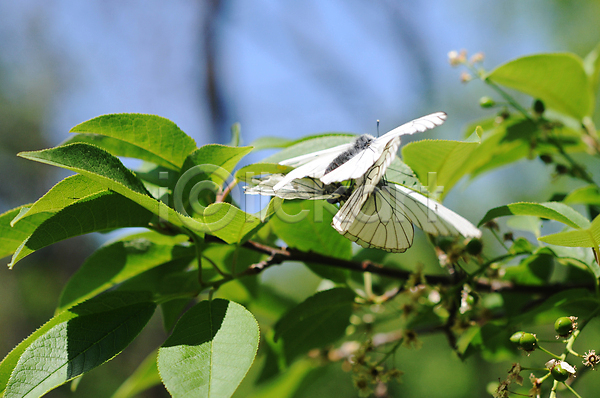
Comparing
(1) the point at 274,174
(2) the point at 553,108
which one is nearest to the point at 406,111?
(2) the point at 553,108

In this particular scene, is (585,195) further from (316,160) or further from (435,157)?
(316,160)

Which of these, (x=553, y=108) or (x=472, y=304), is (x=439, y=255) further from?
(x=553, y=108)

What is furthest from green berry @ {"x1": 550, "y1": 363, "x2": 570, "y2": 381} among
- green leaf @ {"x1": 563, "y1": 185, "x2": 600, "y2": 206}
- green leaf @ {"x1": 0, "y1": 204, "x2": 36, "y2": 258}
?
green leaf @ {"x1": 0, "y1": 204, "x2": 36, "y2": 258}

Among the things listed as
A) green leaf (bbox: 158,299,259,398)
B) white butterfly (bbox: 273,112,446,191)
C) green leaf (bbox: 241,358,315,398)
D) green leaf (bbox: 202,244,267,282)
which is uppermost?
white butterfly (bbox: 273,112,446,191)

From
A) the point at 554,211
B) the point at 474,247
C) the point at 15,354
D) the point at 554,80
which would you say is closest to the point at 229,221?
the point at 15,354

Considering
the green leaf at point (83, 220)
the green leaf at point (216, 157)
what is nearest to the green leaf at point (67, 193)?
the green leaf at point (83, 220)

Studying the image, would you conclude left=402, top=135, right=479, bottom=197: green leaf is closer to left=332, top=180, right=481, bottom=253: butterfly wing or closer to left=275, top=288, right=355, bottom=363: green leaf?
left=332, top=180, right=481, bottom=253: butterfly wing
